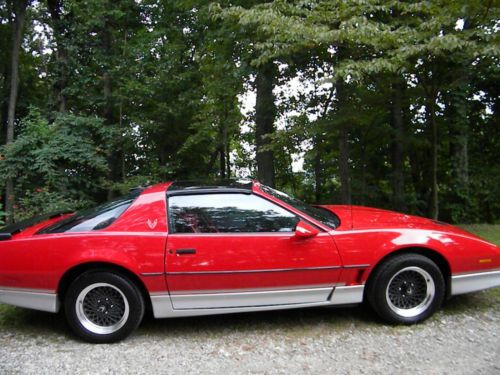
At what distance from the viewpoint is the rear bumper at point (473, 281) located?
380 centimetres

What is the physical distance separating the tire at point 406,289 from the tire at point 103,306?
212 centimetres

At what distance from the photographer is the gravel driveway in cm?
311

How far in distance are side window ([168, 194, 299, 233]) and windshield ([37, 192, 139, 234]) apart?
47cm

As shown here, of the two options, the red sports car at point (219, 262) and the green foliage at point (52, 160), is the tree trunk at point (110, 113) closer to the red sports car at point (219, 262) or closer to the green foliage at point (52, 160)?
the green foliage at point (52, 160)

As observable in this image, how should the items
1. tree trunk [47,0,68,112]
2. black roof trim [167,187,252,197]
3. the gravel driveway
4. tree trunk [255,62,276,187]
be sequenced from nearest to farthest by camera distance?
the gravel driveway, black roof trim [167,187,252,197], tree trunk [255,62,276,187], tree trunk [47,0,68,112]

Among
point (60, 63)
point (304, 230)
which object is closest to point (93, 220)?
point (304, 230)

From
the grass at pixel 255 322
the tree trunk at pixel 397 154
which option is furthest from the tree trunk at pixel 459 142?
the grass at pixel 255 322

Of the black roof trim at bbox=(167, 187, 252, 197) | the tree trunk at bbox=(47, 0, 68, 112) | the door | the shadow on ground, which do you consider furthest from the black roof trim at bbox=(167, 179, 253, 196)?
the tree trunk at bbox=(47, 0, 68, 112)

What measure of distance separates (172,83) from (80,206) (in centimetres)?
397

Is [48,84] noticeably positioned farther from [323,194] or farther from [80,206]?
[323,194]

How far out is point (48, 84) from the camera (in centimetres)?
1326

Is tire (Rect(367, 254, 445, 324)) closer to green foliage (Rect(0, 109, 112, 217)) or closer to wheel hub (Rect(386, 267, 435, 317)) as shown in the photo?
wheel hub (Rect(386, 267, 435, 317))

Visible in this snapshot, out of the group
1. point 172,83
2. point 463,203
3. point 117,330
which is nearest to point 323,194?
point 463,203

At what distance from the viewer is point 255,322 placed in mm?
3916
